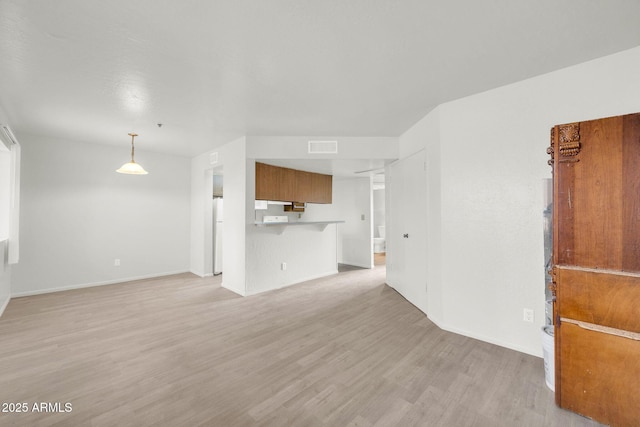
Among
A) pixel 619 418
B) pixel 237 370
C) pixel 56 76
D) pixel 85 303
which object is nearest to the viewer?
pixel 619 418

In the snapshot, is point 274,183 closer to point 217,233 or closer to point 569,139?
point 217,233

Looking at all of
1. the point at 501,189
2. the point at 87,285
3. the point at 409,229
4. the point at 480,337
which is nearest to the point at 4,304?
the point at 87,285

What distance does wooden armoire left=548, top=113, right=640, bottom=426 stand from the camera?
156 centimetres

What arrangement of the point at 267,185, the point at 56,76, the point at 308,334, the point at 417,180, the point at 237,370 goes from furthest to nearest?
the point at 267,185 → the point at 417,180 → the point at 308,334 → the point at 56,76 → the point at 237,370

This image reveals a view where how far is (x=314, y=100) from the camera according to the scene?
296 centimetres

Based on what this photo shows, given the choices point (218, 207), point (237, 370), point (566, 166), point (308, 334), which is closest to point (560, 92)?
point (566, 166)

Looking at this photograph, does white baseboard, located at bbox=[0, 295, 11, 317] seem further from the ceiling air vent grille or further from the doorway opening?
the ceiling air vent grille

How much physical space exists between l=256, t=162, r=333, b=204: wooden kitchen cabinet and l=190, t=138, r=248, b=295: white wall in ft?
1.13

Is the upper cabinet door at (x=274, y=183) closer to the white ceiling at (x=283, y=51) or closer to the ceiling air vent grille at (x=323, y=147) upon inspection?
the ceiling air vent grille at (x=323, y=147)

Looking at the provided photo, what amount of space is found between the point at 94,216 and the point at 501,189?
247 inches

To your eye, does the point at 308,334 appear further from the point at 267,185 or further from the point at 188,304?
the point at 267,185

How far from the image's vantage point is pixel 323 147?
14.0 feet

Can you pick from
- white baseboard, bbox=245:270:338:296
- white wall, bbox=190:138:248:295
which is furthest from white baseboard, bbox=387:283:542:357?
white wall, bbox=190:138:248:295

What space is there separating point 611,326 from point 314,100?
298cm
